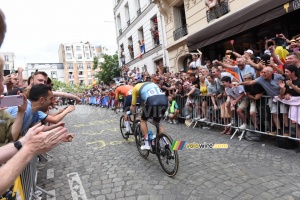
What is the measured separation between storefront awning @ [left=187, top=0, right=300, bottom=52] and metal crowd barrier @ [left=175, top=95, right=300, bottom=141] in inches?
134

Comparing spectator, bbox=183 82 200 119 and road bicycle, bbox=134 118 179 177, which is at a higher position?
spectator, bbox=183 82 200 119

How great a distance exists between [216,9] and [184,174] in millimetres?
9999

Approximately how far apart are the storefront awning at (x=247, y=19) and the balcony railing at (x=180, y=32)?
293cm

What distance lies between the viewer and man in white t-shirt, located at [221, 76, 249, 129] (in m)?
6.15

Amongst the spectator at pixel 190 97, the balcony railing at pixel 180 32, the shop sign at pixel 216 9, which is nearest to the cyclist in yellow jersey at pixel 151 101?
the spectator at pixel 190 97

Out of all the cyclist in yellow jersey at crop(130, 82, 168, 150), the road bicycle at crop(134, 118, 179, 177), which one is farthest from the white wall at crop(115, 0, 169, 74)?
the road bicycle at crop(134, 118, 179, 177)

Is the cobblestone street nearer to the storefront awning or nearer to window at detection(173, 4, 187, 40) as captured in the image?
the storefront awning

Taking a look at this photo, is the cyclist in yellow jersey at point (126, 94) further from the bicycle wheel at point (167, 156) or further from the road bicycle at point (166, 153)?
the bicycle wheel at point (167, 156)

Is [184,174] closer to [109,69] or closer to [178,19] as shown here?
[178,19]

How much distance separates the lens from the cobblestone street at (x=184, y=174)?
11.7 feet

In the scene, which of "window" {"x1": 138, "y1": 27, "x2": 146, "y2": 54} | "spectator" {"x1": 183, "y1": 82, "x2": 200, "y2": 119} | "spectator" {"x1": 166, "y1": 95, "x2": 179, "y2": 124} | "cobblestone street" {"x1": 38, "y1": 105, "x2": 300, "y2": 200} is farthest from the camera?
"window" {"x1": 138, "y1": 27, "x2": 146, "y2": 54}

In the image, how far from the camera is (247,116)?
620 cm

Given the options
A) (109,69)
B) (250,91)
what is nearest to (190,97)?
(250,91)

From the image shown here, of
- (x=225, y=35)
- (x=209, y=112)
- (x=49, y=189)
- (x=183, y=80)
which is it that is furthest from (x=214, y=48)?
(x=49, y=189)
